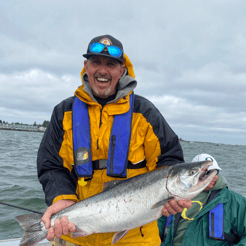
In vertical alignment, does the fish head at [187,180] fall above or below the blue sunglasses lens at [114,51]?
below

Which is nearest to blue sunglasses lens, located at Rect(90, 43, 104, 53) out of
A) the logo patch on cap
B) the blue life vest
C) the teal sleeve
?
the logo patch on cap

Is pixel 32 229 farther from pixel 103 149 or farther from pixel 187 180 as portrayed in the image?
pixel 187 180

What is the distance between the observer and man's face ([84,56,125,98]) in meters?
3.06

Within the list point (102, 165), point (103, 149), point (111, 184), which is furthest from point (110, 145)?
point (111, 184)

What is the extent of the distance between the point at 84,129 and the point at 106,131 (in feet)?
0.99

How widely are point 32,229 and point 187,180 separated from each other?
6.77 ft

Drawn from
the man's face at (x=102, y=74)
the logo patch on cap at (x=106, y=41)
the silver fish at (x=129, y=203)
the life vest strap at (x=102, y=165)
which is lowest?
the silver fish at (x=129, y=203)

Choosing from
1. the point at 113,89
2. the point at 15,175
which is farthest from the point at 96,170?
the point at 15,175

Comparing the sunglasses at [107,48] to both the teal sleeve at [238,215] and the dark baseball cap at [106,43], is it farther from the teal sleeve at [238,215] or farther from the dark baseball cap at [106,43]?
the teal sleeve at [238,215]

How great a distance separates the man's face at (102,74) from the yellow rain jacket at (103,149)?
5.5 inches

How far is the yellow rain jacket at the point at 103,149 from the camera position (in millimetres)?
2908

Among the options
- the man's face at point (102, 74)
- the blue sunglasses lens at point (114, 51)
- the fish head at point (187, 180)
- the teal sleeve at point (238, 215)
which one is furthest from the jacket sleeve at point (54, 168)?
the teal sleeve at point (238, 215)

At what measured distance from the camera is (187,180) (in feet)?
9.05

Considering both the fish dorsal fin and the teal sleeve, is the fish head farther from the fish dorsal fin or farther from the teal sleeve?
the teal sleeve
